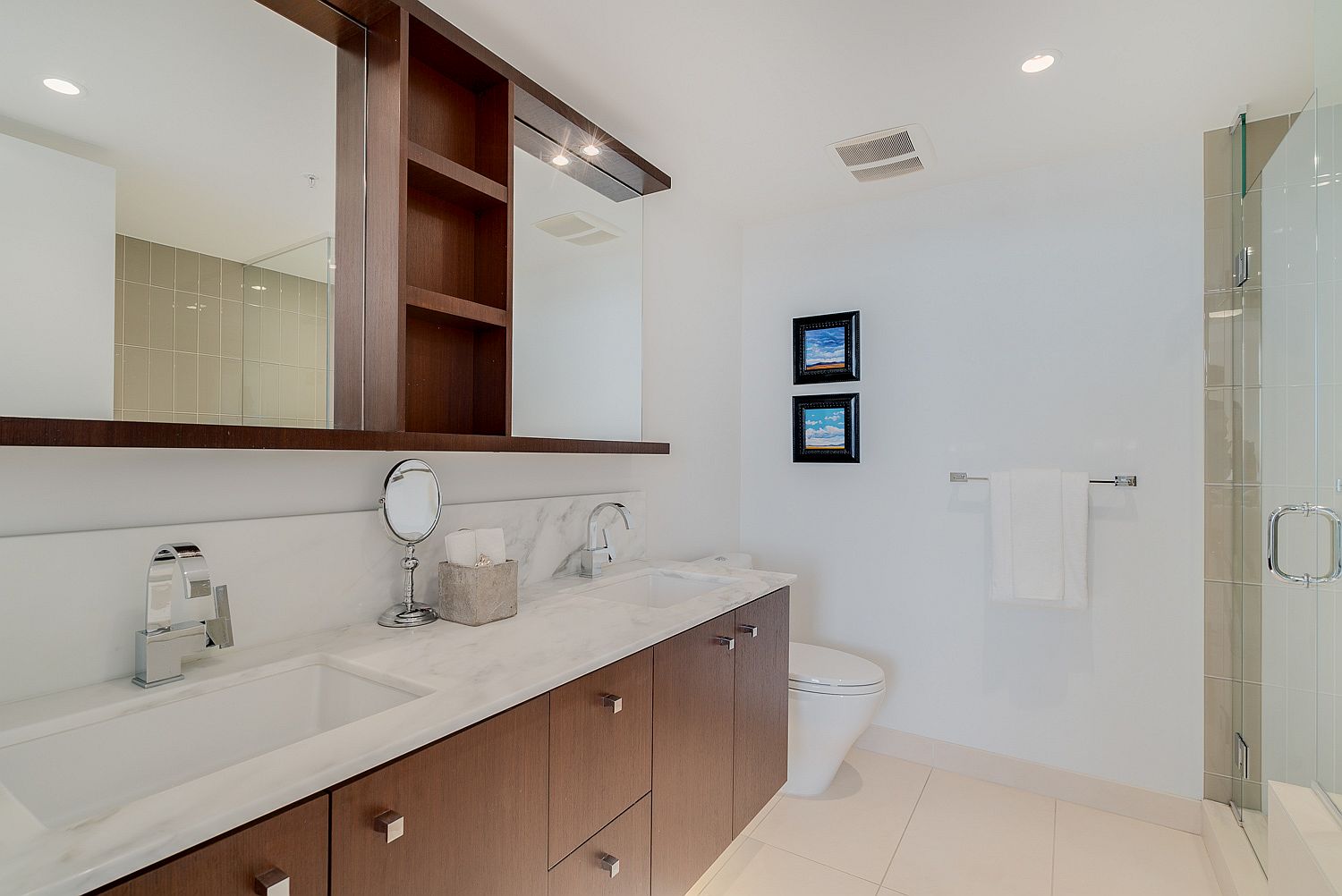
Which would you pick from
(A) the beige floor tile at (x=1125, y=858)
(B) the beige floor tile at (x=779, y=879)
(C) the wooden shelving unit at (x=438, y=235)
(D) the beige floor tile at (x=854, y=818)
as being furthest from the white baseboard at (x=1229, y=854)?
(C) the wooden shelving unit at (x=438, y=235)

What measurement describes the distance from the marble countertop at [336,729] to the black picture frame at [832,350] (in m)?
1.22

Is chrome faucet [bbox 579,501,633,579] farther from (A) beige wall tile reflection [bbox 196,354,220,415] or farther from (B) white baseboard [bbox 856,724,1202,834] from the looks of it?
(B) white baseboard [bbox 856,724,1202,834]

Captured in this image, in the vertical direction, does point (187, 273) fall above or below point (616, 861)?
above

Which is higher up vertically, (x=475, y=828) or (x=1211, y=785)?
(x=475, y=828)

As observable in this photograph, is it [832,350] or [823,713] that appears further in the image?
[832,350]

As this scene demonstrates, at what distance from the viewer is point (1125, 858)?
1.97 m

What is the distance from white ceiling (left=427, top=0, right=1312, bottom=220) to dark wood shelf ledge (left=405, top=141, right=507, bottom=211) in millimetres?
364

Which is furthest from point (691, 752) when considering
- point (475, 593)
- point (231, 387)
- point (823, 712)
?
point (231, 387)

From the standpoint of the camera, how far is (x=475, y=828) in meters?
1.01

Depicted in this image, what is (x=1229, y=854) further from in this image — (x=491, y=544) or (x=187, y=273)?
(x=187, y=273)

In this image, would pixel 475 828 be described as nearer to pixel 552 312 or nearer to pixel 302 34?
pixel 552 312

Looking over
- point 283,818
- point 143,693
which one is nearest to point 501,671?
point 283,818

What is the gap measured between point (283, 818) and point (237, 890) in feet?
0.25

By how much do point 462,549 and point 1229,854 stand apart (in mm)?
2219
